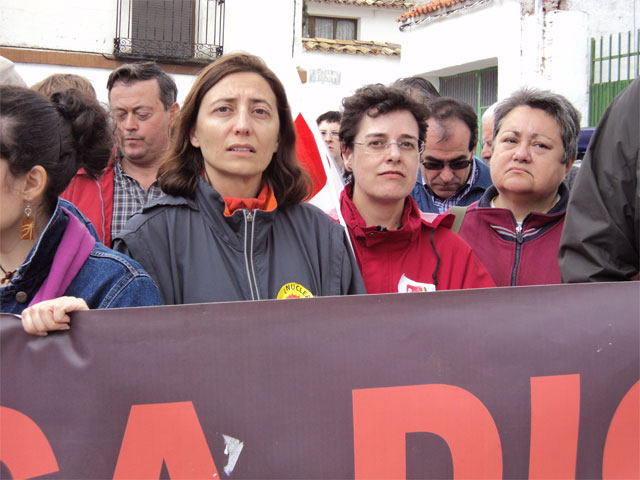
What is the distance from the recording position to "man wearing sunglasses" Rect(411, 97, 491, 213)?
Result: 386 cm

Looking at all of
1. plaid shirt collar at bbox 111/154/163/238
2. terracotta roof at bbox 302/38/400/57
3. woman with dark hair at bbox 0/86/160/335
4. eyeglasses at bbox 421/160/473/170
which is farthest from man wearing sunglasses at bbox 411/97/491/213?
terracotta roof at bbox 302/38/400/57

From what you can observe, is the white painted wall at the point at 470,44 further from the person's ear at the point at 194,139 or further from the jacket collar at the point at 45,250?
the jacket collar at the point at 45,250

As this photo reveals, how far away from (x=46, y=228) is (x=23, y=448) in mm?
584

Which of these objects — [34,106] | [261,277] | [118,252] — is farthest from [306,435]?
[34,106]

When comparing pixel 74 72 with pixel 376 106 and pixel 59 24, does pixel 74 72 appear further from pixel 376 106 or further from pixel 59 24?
pixel 376 106

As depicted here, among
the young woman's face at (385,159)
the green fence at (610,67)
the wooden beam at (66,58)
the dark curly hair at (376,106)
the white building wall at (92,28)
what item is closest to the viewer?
the young woman's face at (385,159)

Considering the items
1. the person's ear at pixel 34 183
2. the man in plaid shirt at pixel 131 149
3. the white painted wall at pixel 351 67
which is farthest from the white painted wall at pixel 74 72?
the person's ear at pixel 34 183

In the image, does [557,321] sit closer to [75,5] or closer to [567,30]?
[567,30]

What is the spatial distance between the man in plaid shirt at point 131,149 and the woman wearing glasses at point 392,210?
42.6 inches

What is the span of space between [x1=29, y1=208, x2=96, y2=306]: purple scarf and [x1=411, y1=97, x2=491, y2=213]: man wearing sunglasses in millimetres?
2338

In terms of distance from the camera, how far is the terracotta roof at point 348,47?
16.9 m

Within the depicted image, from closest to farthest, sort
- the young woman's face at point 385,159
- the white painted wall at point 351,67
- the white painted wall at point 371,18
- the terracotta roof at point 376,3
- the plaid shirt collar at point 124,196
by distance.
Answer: the young woman's face at point 385,159 < the plaid shirt collar at point 124,196 < the white painted wall at point 351,67 < the terracotta roof at point 376,3 < the white painted wall at point 371,18

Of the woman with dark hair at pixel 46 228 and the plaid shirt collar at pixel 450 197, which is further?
the plaid shirt collar at pixel 450 197

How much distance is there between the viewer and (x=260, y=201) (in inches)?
98.1
